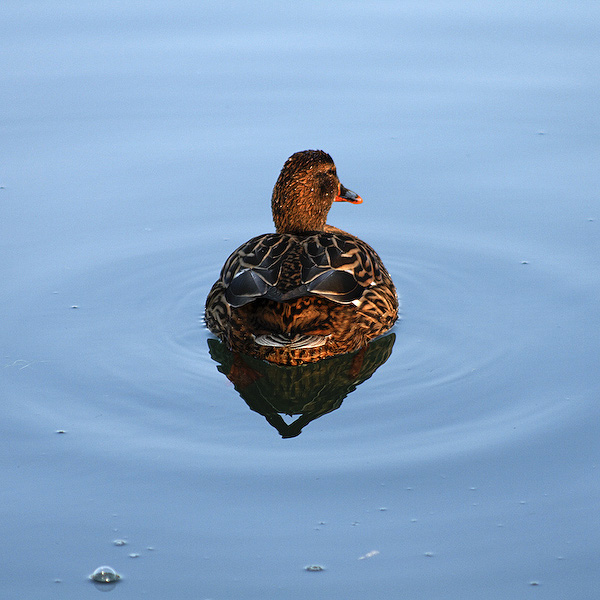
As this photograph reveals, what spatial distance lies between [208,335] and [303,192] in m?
1.33

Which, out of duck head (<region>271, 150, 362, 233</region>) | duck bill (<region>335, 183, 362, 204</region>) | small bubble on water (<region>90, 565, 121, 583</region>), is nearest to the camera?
small bubble on water (<region>90, 565, 121, 583</region>)

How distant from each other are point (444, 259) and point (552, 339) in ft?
4.87

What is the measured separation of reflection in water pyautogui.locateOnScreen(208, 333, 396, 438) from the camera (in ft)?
21.3

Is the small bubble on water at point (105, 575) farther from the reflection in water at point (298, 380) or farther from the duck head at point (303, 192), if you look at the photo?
the duck head at point (303, 192)

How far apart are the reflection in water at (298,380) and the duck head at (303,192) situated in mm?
1172

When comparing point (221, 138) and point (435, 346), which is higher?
point (221, 138)

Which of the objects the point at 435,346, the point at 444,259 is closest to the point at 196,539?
the point at 435,346

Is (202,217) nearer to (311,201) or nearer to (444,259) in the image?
(311,201)

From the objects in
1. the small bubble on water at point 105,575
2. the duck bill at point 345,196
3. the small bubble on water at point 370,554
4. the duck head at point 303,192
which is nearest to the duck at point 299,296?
the duck head at point 303,192

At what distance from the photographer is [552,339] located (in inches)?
280

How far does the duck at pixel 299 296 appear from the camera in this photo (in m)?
6.83

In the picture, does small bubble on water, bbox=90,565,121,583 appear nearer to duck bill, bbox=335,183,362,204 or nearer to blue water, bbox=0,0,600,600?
blue water, bbox=0,0,600,600

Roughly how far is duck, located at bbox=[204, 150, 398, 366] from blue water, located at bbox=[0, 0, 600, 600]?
284 mm

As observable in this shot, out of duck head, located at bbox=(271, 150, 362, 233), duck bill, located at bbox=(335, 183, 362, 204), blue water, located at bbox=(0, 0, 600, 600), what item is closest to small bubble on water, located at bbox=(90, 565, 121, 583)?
blue water, located at bbox=(0, 0, 600, 600)
